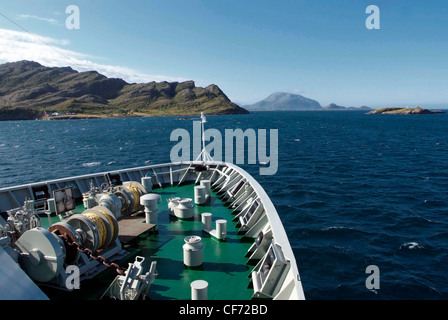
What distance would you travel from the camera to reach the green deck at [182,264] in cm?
966

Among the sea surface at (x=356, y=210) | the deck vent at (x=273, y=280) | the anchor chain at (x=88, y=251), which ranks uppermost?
the anchor chain at (x=88, y=251)

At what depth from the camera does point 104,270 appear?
10.1 m

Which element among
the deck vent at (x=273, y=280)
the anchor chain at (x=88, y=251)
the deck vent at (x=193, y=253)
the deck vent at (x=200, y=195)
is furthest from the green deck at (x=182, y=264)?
the deck vent at (x=200, y=195)

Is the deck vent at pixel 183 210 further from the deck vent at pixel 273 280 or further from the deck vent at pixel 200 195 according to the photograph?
the deck vent at pixel 273 280

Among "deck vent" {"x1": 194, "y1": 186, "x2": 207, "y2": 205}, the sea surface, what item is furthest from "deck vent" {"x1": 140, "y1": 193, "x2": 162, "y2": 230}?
the sea surface

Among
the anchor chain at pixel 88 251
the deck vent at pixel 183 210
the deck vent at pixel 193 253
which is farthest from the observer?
the deck vent at pixel 183 210

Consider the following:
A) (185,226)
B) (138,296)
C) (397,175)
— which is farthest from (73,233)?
(397,175)

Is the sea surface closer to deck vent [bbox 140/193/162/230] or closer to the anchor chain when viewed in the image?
deck vent [bbox 140/193/162/230]

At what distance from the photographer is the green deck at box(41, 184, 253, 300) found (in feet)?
31.7

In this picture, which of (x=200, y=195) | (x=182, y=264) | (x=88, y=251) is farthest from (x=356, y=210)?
(x=88, y=251)

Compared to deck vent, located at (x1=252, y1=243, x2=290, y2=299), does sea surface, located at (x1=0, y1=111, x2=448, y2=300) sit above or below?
below

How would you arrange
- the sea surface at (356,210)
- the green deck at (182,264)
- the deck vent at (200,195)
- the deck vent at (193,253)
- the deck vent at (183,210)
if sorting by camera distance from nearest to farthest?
the green deck at (182,264) → the deck vent at (193,253) → the deck vent at (183,210) → the sea surface at (356,210) → the deck vent at (200,195)
